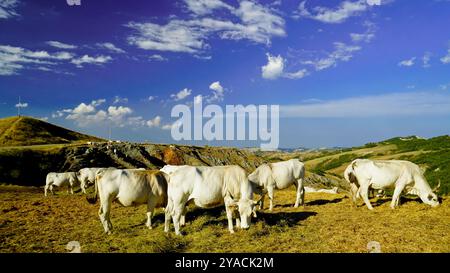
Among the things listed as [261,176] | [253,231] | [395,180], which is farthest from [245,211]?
[395,180]

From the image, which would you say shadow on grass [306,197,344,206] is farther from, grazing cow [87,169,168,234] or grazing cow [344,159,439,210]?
grazing cow [87,169,168,234]

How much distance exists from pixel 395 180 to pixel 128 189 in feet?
44.0

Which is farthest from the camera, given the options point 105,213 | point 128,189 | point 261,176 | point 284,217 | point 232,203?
point 261,176

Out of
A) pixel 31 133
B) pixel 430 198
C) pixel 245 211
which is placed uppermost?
pixel 31 133

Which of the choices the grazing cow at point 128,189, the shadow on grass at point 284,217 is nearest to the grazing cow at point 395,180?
the shadow on grass at point 284,217

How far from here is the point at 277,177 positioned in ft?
67.8

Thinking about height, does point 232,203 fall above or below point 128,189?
below

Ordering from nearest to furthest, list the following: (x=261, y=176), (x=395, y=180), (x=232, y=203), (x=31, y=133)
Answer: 1. (x=232, y=203)
2. (x=395, y=180)
3. (x=261, y=176)
4. (x=31, y=133)

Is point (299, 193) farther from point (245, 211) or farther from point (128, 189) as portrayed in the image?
point (128, 189)

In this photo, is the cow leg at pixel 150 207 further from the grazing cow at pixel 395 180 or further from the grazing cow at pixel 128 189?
the grazing cow at pixel 395 180

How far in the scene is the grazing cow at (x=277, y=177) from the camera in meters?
20.2
